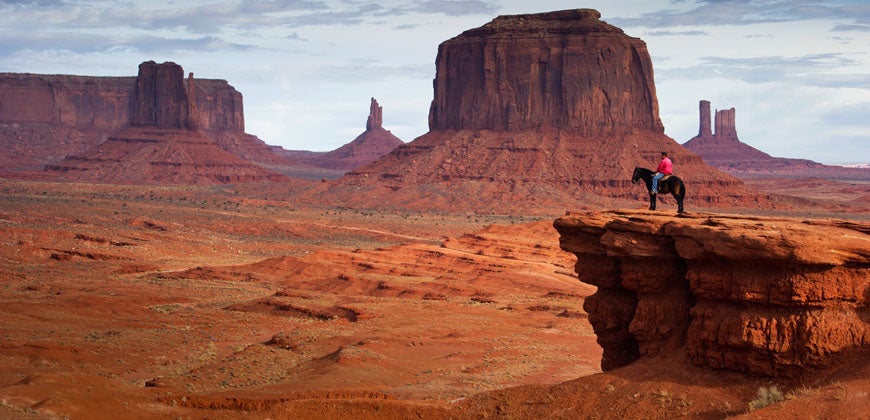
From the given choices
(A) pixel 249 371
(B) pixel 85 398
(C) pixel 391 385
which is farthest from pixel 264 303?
(B) pixel 85 398

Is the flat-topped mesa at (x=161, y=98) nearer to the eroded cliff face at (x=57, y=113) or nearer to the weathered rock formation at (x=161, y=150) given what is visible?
the weathered rock formation at (x=161, y=150)

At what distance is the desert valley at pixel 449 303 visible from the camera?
13664mm

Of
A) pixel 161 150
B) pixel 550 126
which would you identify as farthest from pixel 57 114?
pixel 550 126

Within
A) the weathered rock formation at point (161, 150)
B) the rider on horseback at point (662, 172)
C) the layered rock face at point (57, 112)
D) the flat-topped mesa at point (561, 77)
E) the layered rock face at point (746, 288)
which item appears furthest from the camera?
the layered rock face at point (57, 112)

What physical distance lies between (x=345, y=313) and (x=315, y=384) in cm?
1148

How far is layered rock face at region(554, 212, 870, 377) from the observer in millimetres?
13391

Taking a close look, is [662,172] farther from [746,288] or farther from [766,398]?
[766,398]

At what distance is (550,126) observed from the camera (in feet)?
345

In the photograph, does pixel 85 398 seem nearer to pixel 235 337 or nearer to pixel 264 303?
pixel 235 337

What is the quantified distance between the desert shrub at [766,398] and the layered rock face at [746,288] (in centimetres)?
46

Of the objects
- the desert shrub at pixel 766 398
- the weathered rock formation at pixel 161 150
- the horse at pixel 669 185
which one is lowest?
the desert shrub at pixel 766 398

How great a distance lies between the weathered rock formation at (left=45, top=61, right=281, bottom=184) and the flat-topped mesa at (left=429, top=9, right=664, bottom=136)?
145 ft

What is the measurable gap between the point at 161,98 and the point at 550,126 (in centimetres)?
6153

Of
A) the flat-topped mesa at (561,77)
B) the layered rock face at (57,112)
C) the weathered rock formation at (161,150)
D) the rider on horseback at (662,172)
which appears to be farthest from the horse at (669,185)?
the layered rock face at (57,112)
